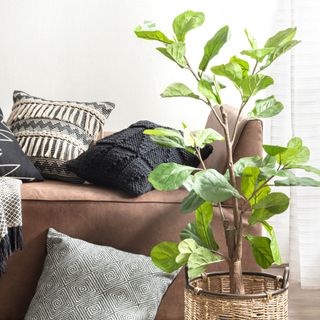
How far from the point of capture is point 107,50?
3.73m

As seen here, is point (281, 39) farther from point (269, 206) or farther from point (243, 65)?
point (269, 206)

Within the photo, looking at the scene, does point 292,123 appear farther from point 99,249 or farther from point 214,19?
point 99,249

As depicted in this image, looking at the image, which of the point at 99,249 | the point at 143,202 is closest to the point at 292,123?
the point at 143,202

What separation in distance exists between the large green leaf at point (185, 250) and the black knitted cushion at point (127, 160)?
19.4 inches

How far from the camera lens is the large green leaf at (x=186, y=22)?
220cm

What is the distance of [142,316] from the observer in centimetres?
241

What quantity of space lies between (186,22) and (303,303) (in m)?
1.47

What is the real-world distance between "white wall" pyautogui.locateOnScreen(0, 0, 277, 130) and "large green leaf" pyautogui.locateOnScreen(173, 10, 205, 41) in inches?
59.8

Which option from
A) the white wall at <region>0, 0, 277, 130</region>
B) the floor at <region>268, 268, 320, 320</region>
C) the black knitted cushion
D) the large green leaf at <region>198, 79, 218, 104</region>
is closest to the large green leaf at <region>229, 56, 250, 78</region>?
the large green leaf at <region>198, 79, 218, 104</region>

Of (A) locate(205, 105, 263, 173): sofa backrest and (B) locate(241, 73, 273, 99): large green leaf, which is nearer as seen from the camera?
(B) locate(241, 73, 273, 99): large green leaf

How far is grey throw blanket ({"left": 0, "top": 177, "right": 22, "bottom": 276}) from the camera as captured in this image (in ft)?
8.25

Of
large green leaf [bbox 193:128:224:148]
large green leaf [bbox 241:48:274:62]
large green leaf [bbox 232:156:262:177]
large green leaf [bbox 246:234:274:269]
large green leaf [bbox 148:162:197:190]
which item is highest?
large green leaf [bbox 241:48:274:62]

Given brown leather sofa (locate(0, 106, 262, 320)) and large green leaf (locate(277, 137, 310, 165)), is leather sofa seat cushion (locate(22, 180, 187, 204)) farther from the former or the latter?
large green leaf (locate(277, 137, 310, 165))

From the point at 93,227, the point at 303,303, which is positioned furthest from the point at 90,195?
the point at 303,303
